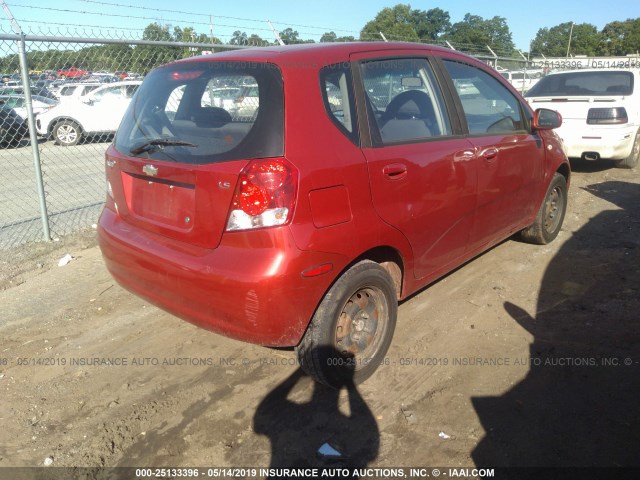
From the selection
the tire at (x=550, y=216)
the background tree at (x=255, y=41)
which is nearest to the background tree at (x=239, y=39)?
the background tree at (x=255, y=41)

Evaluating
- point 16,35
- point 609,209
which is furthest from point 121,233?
point 609,209

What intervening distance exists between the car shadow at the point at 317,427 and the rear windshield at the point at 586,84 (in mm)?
7730

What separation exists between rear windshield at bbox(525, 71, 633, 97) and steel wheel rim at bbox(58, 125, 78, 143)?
10.2 meters

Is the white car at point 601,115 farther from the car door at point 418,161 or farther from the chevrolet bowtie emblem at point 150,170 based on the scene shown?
the chevrolet bowtie emblem at point 150,170

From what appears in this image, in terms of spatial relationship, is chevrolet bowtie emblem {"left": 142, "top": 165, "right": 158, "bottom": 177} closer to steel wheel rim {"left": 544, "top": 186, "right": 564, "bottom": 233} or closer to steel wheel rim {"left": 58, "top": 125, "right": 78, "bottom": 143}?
steel wheel rim {"left": 544, "top": 186, "right": 564, "bottom": 233}

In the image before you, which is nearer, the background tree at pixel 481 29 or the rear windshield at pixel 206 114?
the rear windshield at pixel 206 114

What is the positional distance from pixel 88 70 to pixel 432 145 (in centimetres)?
652

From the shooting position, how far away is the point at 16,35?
4.88 m

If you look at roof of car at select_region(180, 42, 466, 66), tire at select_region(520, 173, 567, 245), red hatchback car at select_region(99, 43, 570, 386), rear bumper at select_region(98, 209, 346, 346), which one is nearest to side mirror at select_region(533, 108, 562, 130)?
tire at select_region(520, 173, 567, 245)

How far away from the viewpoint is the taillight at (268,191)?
8.48ft

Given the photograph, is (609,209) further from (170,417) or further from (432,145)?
(170,417)

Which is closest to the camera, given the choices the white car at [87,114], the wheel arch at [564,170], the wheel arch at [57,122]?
the wheel arch at [564,170]

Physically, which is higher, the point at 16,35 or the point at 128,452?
the point at 16,35

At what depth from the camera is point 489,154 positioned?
3.90 metres
